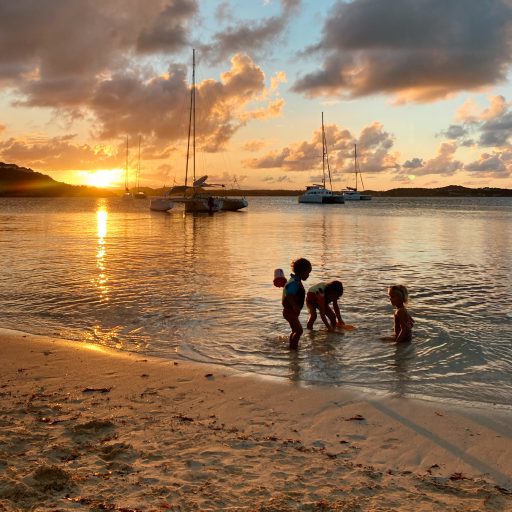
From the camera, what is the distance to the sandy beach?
3822 mm

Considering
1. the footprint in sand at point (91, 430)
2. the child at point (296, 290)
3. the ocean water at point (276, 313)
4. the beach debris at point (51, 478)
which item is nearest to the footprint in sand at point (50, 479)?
the beach debris at point (51, 478)

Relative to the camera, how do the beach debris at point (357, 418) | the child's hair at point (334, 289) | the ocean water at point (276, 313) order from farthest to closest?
1. the child's hair at point (334, 289)
2. the ocean water at point (276, 313)
3. the beach debris at point (357, 418)

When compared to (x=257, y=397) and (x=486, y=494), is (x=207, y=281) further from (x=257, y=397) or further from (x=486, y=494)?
(x=486, y=494)

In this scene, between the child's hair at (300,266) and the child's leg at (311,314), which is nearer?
the child's hair at (300,266)

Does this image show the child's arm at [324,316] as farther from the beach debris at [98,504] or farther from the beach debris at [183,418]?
the beach debris at [98,504]

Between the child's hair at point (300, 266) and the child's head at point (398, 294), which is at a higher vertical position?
the child's hair at point (300, 266)

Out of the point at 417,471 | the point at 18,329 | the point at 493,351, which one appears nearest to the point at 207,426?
the point at 417,471

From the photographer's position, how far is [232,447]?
Answer: 468 cm

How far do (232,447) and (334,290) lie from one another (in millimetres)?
4737

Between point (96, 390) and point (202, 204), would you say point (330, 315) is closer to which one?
point (96, 390)

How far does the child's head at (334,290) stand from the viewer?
898cm

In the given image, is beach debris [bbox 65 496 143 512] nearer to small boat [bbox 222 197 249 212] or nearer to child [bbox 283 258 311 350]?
child [bbox 283 258 311 350]

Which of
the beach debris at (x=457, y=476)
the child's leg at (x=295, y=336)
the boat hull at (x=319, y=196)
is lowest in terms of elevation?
the beach debris at (x=457, y=476)

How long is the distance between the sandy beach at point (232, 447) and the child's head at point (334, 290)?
8.93 feet
